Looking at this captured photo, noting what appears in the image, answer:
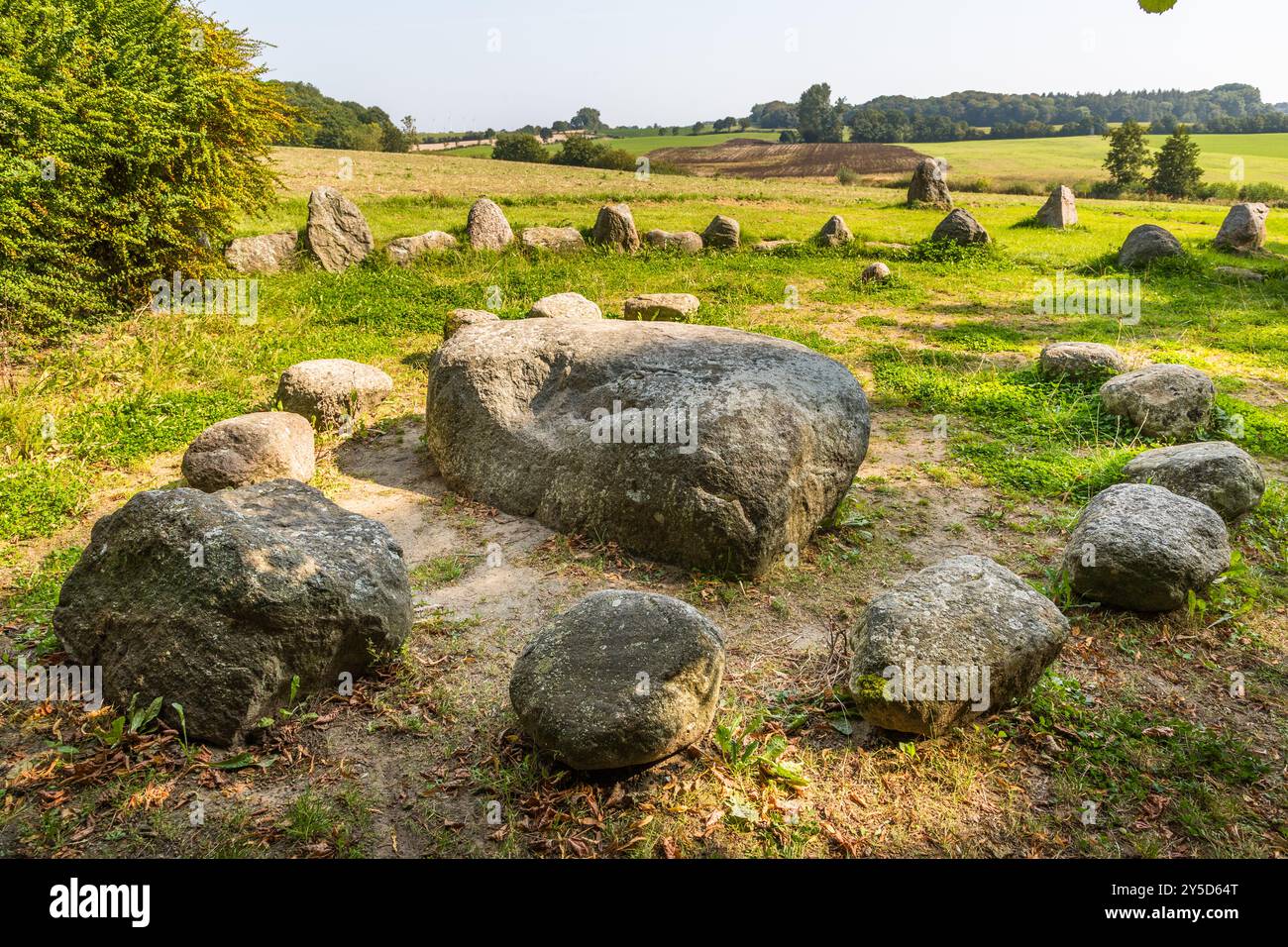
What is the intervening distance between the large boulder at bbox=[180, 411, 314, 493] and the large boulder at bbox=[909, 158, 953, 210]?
2248 cm

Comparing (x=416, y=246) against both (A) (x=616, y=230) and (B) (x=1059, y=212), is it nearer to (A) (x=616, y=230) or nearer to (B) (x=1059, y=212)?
(A) (x=616, y=230)

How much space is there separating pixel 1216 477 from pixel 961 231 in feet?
45.1

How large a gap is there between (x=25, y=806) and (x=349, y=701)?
1524 mm

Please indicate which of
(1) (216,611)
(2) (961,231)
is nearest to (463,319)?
(1) (216,611)

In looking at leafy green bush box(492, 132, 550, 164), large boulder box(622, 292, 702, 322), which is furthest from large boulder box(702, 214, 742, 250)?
leafy green bush box(492, 132, 550, 164)

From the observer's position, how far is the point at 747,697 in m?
→ 4.93

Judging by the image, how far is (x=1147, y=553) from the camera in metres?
5.52

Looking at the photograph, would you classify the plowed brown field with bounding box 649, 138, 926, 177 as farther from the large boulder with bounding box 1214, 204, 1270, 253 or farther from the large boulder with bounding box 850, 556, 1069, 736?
the large boulder with bounding box 850, 556, 1069, 736

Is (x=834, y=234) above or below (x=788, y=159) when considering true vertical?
below

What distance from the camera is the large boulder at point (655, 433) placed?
612 centimetres

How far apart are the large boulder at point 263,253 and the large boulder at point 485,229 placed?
3.47 meters

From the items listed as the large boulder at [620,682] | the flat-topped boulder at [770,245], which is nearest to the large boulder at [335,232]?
the flat-topped boulder at [770,245]

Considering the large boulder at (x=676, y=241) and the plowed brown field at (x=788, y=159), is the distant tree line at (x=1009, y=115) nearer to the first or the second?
the plowed brown field at (x=788, y=159)

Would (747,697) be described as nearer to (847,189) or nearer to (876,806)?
(876,806)
